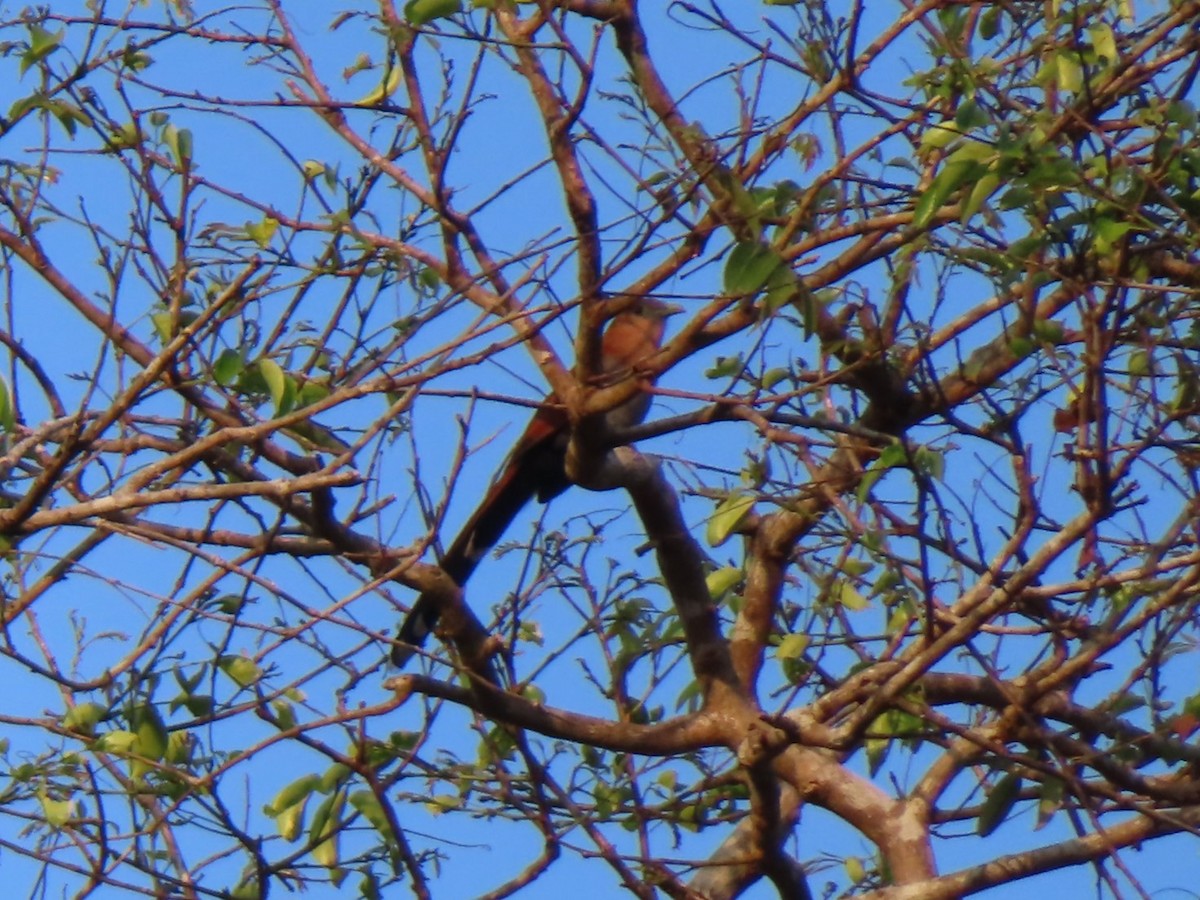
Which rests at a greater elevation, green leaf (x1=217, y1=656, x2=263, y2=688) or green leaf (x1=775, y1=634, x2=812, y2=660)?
green leaf (x1=775, y1=634, x2=812, y2=660)

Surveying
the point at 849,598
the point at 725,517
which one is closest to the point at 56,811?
the point at 725,517

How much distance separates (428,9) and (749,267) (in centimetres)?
82

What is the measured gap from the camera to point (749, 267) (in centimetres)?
226

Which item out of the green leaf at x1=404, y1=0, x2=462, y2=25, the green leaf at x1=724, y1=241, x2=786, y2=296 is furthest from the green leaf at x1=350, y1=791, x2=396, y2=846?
the green leaf at x1=404, y1=0, x2=462, y2=25

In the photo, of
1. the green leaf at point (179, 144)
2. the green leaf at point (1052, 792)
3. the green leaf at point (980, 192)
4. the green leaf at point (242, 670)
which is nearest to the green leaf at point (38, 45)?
the green leaf at point (179, 144)

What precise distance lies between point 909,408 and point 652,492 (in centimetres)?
59

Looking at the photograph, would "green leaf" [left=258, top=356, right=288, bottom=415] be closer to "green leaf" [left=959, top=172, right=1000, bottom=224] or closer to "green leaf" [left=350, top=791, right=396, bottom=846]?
"green leaf" [left=350, top=791, right=396, bottom=846]

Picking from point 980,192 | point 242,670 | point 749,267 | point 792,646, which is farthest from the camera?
point 792,646

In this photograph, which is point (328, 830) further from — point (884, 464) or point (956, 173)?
point (956, 173)

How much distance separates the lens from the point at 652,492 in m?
3.52

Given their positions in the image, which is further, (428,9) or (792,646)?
(792,646)

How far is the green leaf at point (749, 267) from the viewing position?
Answer: 2.24 meters

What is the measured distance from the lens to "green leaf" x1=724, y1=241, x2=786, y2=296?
224cm

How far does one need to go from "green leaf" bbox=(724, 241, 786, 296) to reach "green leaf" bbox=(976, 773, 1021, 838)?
1189mm
